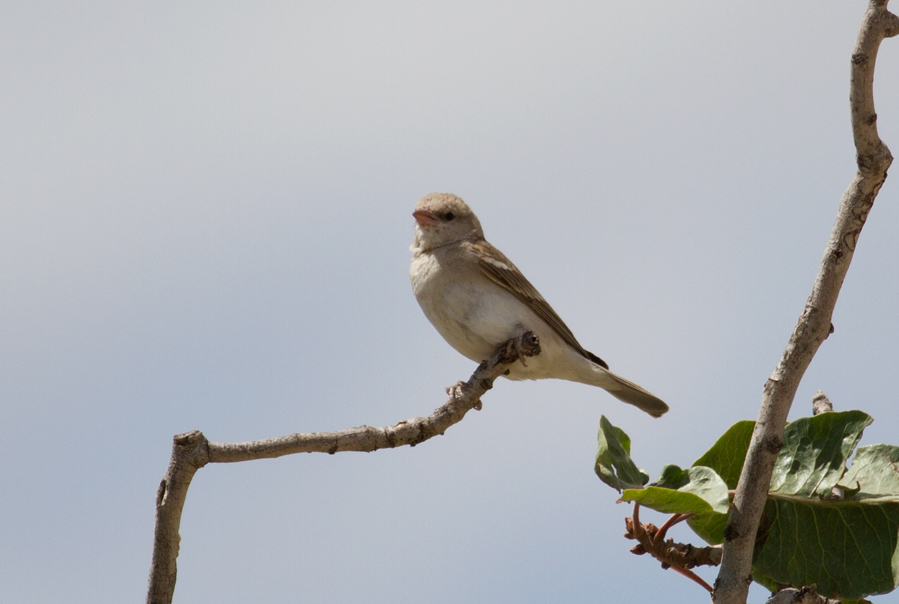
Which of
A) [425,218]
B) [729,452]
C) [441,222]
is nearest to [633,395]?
[441,222]

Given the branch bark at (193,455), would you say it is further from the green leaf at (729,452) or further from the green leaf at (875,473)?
the green leaf at (875,473)

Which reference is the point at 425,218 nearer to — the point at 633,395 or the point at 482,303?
the point at 482,303

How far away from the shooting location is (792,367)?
9.53ft

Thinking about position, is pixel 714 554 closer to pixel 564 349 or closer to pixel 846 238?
pixel 846 238

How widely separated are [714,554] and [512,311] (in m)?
2.60

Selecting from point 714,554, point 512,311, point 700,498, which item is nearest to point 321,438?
point 700,498

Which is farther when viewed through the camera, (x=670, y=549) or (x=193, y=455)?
(x=670, y=549)

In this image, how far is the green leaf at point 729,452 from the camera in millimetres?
3695

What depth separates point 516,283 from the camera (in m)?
6.54

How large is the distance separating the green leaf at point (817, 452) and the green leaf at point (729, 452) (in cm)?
15

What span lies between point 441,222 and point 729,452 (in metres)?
3.71

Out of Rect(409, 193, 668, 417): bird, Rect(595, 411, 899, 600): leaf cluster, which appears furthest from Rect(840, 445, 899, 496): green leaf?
Rect(409, 193, 668, 417): bird

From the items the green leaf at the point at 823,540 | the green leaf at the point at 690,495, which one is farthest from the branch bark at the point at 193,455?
the green leaf at the point at 823,540

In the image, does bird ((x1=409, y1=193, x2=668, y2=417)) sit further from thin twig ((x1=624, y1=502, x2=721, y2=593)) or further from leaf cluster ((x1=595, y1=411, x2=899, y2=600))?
leaf cluster ((x1=595, y1=411, x2=899, y2=600))
